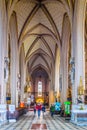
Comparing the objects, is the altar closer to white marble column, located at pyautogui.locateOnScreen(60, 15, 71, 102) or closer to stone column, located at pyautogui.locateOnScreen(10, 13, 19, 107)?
white marble column, located at pyautogui.locateOnScreen(60, 15, 71, 102)

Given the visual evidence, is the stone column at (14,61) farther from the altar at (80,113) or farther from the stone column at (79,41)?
the altar at (80,113)

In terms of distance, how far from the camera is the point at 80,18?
2336 centimetres

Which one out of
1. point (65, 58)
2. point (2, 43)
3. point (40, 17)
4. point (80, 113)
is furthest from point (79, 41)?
point (40, 17)

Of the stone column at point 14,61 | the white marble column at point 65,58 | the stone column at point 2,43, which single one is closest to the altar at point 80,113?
the stone column at point 2,43

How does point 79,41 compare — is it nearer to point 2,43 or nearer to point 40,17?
point 2,43

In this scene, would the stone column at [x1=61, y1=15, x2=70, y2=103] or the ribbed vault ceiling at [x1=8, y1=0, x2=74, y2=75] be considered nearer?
the ribbed vault ceiling at [x1=8, y1=0, x2=74, y2=75]

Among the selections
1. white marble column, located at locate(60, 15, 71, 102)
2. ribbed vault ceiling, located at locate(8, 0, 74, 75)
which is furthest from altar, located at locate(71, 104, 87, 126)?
white marble column, located at locate(60, 15, 71, 102)

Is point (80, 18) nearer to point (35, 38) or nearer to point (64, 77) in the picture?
point (64, 77)

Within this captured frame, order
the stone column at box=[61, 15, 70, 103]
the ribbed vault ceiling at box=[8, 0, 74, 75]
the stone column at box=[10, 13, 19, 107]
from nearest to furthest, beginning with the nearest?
the ribbed vault ceiling at box=[8, 0, 74, 75] → the stone column at box=[10, 13, 19, 107] → the stone column at box=[61, 15, 70, 103]

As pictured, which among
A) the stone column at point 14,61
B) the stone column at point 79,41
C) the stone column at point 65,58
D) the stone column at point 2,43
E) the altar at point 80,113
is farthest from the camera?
the stone column at point 65,58

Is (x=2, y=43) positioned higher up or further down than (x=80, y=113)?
higher up

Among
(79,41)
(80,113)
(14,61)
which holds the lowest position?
(80,113)

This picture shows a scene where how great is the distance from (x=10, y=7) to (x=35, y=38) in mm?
16506

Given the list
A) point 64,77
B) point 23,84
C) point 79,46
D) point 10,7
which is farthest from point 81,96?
point 23,84
